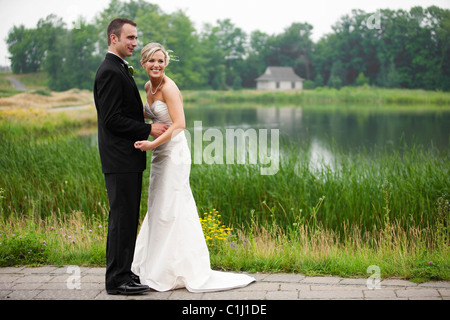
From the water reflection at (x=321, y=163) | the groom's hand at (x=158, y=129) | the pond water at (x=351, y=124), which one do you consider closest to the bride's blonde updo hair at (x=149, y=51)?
the groom's hand at (x=158, y=129)

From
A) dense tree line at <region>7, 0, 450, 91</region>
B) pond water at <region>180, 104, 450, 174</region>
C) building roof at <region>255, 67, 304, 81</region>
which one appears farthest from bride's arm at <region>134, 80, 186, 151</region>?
building roof at <region>255, 67, 304, 81</region>

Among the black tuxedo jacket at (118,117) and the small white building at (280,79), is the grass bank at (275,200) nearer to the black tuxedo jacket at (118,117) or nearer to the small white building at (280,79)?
the black tuxedo jacket at (118,117)

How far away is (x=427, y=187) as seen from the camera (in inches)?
281

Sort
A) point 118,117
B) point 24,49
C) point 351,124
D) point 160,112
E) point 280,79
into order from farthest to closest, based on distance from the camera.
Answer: point 280,79 < point 351,124 < point 24,49 < point 160,112 < point 118,117

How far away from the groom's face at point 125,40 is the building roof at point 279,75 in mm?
47119

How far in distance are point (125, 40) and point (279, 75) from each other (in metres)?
47.3

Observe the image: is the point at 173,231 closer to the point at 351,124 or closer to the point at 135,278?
the point at 135,278

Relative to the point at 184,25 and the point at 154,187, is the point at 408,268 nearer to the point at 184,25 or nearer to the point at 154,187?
the point at 154,187

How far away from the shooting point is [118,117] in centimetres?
310

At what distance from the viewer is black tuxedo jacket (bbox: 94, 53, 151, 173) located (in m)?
3.10

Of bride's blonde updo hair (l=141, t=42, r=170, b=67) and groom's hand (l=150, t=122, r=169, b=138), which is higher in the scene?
bride's blonde updo hair (l=141, t=42, r=170, b=67)

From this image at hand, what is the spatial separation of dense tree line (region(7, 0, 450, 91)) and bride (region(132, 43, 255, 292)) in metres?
27.9

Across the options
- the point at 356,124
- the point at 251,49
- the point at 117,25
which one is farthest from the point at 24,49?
the point at 117,25

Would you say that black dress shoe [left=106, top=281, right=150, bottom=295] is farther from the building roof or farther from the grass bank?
the building roof
